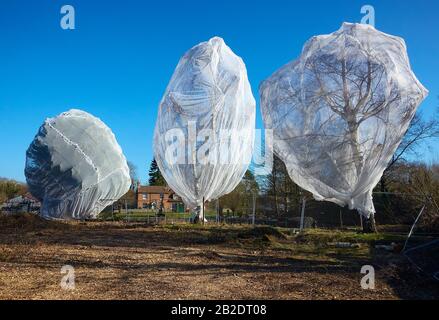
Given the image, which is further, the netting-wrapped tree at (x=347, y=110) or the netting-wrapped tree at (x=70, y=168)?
the netting-wrapped tree at (x=70, y=168)

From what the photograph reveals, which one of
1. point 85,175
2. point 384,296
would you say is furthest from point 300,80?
point 85,175

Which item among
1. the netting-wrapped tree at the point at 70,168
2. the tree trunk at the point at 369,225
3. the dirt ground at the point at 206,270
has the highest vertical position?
the netting-wrapped tree at the point at 70,168

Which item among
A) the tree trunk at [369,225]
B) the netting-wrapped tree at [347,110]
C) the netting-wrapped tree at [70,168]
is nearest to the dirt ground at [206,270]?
the netting-wrapped tree at [347,110]

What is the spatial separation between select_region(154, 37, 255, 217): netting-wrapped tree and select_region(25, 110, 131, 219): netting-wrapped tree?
10.9 metres

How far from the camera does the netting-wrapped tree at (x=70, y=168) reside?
1121 inches

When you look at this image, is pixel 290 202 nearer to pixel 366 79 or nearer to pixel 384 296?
pixel 366 79

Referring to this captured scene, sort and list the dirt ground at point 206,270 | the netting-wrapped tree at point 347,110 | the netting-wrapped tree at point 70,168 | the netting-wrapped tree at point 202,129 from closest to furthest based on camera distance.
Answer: the dirt ground at point 206,270
the netting-wrapped tree at point 347,110
the netting-wrapped tree at point 202,129
the netting-wrapped tree at point 70,168

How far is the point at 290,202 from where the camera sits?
112ft

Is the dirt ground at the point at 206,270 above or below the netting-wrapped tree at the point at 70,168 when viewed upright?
below

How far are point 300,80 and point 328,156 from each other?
10.4 feet

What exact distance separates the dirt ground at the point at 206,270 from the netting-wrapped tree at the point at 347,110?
7.66ft

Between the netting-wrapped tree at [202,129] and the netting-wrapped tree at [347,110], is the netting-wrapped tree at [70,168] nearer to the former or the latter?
the netting-wrapped tree at [202,129]

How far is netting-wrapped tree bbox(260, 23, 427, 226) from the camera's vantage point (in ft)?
50.9

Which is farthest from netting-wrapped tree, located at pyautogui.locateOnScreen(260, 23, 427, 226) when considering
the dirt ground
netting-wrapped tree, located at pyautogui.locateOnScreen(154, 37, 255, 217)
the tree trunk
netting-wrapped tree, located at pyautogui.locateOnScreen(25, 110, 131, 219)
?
netting-wrapped tree, located at pyautogui.locateOnScreen(25, 110, 131, 219)
